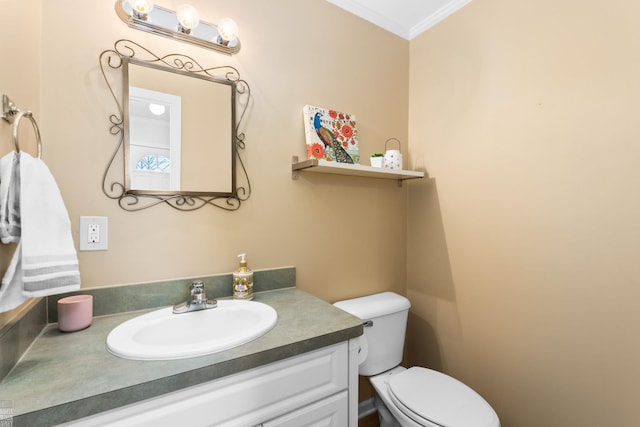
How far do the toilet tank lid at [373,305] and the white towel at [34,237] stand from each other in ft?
3.69

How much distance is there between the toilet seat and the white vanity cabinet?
344 millimetres

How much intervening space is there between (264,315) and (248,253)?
0.37m

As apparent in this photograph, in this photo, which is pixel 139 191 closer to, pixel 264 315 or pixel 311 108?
pixel 264 315

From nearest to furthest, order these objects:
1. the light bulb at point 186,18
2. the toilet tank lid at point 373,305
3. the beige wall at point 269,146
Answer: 1. the beige wall at point 269,146
2. the light bulb at point 186,18
3. the toilet tank lid at point 373,305

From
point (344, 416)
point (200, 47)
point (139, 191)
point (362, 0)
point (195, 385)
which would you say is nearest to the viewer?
point (195, 385)

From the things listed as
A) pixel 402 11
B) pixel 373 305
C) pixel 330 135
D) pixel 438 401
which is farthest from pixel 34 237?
pixel 402 11

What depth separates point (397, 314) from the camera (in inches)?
62.6

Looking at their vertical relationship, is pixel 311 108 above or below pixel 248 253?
above

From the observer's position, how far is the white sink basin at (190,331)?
77cm

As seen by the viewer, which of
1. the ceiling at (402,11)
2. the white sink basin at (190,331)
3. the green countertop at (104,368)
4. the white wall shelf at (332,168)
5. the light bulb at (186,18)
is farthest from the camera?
the ceiling at (402,11)

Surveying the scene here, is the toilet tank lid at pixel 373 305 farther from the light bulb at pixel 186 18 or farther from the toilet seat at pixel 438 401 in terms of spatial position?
the light bulb at pixel 186 18

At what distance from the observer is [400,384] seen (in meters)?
1.34

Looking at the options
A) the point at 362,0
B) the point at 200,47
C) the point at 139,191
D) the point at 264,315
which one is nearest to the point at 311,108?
the point at 200,47

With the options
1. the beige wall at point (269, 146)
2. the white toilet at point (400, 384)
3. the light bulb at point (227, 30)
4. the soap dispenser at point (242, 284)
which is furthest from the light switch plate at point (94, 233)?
the white toilet at point (400, 384)
